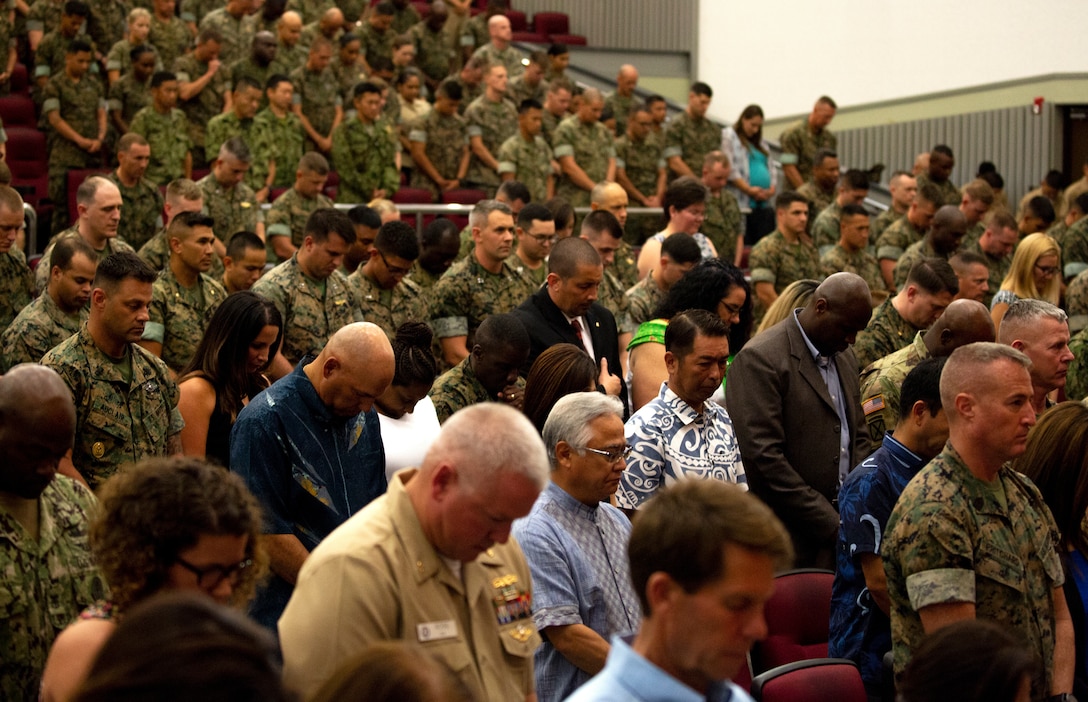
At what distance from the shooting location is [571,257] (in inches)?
201

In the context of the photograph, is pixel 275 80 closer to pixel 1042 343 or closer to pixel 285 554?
pixel 1042 343

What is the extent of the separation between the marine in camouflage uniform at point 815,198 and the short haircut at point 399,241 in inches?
221

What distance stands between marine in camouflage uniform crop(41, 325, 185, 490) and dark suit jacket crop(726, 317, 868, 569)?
193 cm

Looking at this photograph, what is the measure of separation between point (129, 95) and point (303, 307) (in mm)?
5640

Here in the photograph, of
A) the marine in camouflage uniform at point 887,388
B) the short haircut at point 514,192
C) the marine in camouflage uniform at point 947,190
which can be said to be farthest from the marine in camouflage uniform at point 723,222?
the marine in camouflage uniform at point 887,388

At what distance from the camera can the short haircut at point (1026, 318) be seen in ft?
14.6

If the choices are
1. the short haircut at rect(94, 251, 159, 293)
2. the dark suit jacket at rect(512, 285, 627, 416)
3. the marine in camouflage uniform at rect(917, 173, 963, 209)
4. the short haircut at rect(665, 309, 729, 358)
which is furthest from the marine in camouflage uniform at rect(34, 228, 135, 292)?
the marine in camouflage uniform at rect(917, 173, 963, 209)

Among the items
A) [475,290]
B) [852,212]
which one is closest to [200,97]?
[475,290]

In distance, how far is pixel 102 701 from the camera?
4.37 feet

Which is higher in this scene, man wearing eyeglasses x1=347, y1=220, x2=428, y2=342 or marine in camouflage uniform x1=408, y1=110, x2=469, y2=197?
marine in camouflage uniform x1=408, y1=110, x2=469, y2=197

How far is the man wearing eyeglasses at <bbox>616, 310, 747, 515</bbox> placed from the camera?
3836 mm

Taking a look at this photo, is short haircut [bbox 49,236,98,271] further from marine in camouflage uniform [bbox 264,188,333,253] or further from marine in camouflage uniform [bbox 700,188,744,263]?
marine in camouflage uniform [bbox 700,188,744,263]

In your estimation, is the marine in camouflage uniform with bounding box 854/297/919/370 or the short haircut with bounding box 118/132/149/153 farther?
the short haircut with bounding box 118/132/149/153

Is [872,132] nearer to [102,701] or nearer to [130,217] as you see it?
[130,217]
